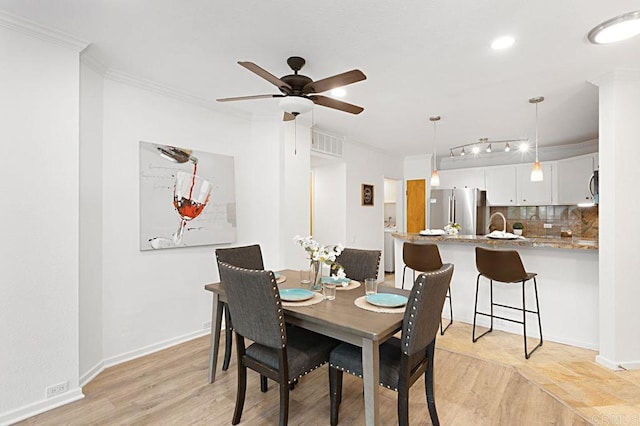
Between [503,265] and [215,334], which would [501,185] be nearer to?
[503,265]

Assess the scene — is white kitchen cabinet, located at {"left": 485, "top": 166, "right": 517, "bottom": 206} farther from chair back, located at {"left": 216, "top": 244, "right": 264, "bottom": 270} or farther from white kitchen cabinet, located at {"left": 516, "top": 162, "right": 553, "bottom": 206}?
chair back, located at {"left": 216, "top": 244, "right": 264, "bottom": 270}

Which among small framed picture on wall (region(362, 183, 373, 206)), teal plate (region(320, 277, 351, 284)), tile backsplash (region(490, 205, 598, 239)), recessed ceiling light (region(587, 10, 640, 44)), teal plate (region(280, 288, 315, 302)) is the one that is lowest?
teal plate (region(280, 288, 315, 302))

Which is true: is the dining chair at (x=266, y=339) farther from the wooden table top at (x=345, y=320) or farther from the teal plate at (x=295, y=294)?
the teal plate at (x=295, y=294)

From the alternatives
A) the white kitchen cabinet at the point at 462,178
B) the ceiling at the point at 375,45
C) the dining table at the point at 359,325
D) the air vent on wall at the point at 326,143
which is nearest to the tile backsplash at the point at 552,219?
the white kitchen cabinet at the point at 462,178

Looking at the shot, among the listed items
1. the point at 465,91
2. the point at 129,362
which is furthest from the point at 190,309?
the point at 465,91

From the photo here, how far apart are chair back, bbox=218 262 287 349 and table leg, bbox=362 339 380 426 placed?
45cm

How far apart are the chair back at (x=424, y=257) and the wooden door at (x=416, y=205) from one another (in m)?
2.98

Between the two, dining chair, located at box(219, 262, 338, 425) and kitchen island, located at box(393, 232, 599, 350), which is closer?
dining chair, located at box(219, 262, 338, 425)

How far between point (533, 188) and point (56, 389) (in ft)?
22.2

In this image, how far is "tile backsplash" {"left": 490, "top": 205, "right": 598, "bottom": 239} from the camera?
5348 mm

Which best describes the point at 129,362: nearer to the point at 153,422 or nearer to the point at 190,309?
the point at 190,309

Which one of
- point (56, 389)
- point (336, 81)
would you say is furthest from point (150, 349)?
point (336, 81)

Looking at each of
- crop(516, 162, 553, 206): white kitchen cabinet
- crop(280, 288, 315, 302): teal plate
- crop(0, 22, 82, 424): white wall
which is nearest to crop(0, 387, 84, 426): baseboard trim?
crop(0, 22, 82, 424): white wall

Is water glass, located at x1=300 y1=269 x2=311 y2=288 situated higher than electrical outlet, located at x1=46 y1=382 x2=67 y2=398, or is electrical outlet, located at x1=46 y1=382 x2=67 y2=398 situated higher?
water glass, located at x1=300 y1=269 x2=311 y2=288
